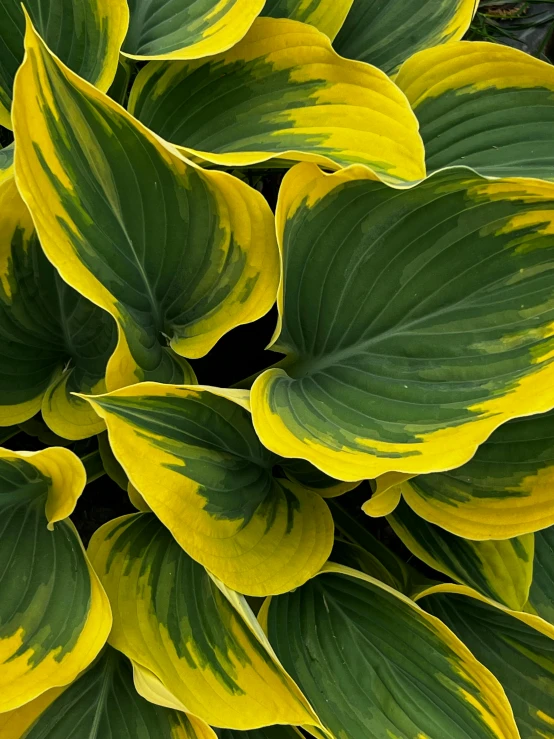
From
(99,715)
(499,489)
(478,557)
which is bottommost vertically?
(99,715)

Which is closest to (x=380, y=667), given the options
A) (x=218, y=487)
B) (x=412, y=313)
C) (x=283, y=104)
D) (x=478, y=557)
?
(x=478, y=557)

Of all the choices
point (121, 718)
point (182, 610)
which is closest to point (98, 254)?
point (182, 610)

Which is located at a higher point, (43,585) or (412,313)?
(412,313)

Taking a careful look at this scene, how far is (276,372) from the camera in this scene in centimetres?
64

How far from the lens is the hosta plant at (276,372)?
0.54 metres

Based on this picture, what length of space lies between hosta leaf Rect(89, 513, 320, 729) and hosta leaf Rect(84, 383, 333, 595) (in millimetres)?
69

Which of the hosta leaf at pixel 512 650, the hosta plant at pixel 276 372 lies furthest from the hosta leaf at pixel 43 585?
the hosta leaf at pixel 512 650

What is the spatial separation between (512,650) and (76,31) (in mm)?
895

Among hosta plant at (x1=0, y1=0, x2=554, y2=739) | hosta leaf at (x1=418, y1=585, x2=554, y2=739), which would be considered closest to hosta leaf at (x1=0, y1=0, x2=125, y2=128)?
hosta plant at (x1=0, y1=0, x2=554, y2=739)

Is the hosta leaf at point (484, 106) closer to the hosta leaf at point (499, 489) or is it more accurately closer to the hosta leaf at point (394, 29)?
the hosta leaf at point (394, 29)

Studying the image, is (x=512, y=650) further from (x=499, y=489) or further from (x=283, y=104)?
(x=283, y=104)

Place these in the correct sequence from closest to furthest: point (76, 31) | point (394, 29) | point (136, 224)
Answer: point (136, 224), point (76, 31), point (394, 29)

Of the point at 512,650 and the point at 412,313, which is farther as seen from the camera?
the point at 512,650

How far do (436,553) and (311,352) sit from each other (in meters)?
0.30
